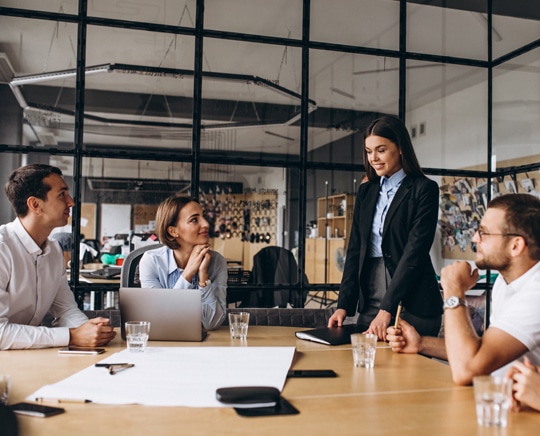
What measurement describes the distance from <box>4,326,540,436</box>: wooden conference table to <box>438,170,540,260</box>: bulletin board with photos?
2.27 metres

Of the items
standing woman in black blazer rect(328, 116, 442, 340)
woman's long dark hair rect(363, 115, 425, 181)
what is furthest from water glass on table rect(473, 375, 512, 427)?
woman's long dark hair rect(363, 115, 425, 181)

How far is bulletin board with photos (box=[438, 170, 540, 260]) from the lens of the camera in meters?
3.84

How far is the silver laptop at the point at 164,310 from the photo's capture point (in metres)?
2.02

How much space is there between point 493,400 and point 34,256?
1.83 meters

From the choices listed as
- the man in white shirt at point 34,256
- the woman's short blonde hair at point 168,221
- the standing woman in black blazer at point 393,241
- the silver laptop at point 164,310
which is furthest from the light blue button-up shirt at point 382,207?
the man in white shirt at point 34,256

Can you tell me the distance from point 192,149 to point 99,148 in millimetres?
536

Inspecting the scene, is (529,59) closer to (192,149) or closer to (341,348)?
(192,149)

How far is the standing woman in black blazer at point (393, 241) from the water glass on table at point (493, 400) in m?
1.31

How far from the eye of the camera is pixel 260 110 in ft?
11.7

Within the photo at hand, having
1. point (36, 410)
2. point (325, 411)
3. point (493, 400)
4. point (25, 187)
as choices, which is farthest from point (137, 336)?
point (493, 400)

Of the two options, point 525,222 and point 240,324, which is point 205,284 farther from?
point 525,222

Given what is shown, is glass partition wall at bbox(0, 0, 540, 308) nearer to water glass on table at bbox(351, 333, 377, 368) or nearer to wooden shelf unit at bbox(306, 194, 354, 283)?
wooden shelf unit at bbox(306, 194, 354, 283)

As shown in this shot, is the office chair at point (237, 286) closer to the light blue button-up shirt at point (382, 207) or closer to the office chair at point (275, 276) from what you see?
the office chair at point (275, 276)

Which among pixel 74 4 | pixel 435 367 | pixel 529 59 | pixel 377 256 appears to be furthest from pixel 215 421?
pixel 529 59
